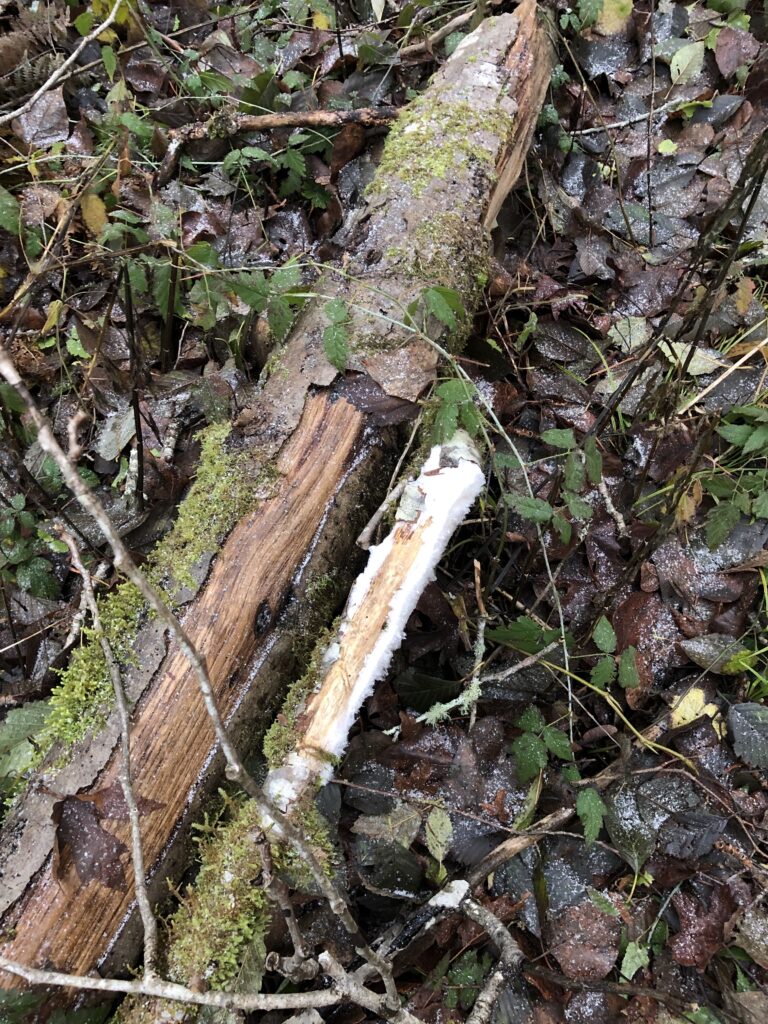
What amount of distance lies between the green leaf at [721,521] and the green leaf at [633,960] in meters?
1.37

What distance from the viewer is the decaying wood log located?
169cm

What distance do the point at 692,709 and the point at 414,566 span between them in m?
1.13

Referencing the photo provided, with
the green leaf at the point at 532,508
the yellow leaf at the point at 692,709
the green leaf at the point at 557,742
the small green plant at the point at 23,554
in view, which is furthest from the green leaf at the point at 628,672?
the small green plant at the point at 23,554

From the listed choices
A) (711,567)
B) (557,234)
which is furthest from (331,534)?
(557,234)

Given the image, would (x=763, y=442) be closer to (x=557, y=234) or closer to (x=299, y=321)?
(x=557, y=234)

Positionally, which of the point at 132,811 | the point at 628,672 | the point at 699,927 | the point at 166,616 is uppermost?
the point at 166,616

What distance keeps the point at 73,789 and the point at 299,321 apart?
1.67 meters

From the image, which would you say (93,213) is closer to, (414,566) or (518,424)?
(518,424)

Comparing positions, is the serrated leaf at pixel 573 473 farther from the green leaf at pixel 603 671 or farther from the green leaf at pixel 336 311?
the green leaf at pixel 336 311

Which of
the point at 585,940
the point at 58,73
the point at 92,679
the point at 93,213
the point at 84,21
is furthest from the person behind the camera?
the point at 84,21

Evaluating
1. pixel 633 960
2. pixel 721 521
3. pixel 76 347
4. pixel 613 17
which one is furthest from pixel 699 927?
pixel 613 17

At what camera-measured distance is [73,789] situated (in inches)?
69.0

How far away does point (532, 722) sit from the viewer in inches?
81.9

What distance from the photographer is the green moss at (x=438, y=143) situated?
103 inches
